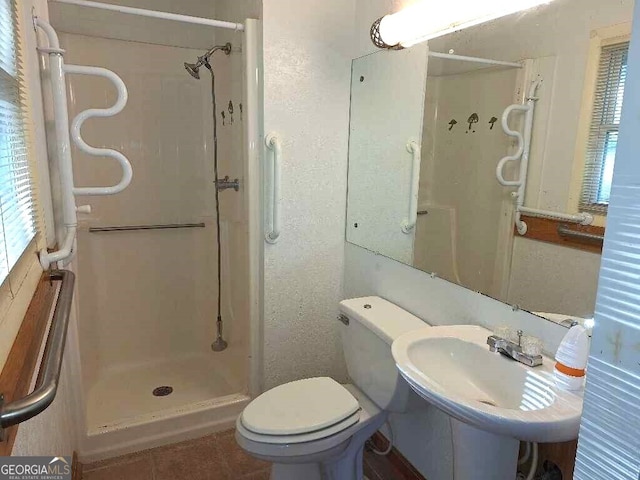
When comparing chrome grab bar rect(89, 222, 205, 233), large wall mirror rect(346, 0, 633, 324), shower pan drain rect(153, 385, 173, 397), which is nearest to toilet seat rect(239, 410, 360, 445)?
large wall mirror rect(346, 0, 633, 324)

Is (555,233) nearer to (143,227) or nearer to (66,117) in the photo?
(66,117)

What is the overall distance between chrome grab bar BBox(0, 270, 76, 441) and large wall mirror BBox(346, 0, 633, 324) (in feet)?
3.75

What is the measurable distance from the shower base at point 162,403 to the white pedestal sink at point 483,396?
1174 millimetres

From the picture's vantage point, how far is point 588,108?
1.06 m

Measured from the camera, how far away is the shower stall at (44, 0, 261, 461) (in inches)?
85.6

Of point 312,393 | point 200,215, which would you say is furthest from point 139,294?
point 312,393

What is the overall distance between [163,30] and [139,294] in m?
1.56

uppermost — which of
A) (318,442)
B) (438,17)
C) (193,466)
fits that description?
(438,17)

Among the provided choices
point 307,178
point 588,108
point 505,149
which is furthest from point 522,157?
point 307,178

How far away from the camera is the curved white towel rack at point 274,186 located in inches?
70.6

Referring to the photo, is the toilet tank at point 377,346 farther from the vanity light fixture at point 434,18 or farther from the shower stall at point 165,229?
the vanity light fixture at point 434,18

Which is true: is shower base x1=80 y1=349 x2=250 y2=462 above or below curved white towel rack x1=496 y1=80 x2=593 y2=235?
below

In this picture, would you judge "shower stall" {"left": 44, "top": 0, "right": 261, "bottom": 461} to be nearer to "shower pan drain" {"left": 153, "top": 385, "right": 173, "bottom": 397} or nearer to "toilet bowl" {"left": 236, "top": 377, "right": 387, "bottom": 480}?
"shower pan drain" {"left": 153, "top": 385, "right": 173, "bottom": 397}

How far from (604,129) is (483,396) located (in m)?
0.77
